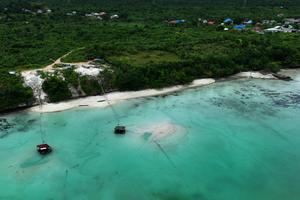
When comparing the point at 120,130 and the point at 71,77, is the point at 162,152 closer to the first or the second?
the point at 120,130

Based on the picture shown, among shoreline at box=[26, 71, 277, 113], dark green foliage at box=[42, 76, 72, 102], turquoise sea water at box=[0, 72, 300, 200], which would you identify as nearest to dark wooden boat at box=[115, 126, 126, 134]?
turquoise sea water at box=[0, 72, 300, 200]

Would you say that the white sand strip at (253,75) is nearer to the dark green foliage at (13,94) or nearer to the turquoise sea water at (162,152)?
the turquoise sea water at (162,152)

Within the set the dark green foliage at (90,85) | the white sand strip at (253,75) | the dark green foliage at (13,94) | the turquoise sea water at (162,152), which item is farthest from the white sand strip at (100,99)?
the white sand strip at (253,75)

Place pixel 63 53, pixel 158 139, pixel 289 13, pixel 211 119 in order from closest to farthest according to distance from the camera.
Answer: pixel 158 139 → pixel 211 119 → pixel 63 53 → pixel 289 13

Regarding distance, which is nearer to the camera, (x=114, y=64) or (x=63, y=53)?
(x=114, y=64)

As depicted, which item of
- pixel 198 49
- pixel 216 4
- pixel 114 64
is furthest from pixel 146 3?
pixel 114 64

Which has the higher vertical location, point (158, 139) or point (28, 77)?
point (28, 77)

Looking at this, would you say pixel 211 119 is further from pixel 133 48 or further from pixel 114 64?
pixel 133 48

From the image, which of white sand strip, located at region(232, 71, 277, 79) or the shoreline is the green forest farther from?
white sand strip, located at region(232, 71, 277, 79)
